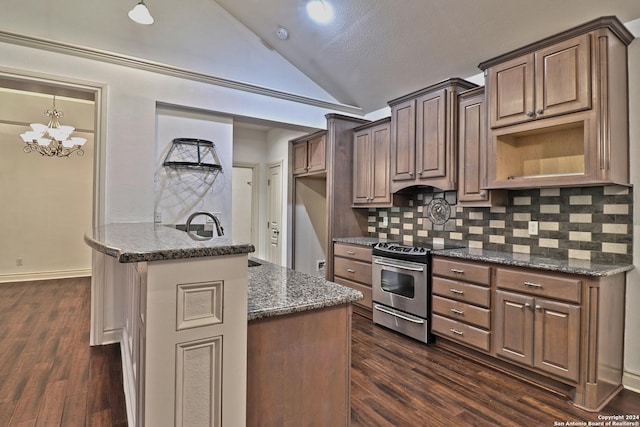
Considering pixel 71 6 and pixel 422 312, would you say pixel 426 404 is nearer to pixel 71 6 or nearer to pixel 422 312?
pixel 422 312

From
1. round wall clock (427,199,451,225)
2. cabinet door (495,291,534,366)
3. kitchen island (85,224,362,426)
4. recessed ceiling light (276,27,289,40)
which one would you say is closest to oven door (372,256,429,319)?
cabinet door (495,291,534,366)

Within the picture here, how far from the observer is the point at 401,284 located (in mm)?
3252

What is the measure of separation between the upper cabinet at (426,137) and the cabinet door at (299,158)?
169 cm

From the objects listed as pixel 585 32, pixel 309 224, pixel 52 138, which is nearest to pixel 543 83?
pixel 585 32

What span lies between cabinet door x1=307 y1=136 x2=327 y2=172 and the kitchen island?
336 centimetres

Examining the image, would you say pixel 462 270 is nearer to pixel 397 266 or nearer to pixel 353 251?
pixel 397 266

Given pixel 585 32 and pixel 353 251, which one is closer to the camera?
pixel 585 32

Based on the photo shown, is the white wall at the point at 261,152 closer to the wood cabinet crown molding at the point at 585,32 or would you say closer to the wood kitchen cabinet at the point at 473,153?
the wood kitchen cabinet at the point at 473,153

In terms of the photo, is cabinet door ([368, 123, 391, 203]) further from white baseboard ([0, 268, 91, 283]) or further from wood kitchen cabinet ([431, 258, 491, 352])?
white baseboard ([0, 268, 91, 283])

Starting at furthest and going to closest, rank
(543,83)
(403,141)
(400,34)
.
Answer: (403,141)
(400,34)
(543,83)

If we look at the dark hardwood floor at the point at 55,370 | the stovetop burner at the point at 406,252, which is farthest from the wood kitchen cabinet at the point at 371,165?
the dark hardwood floor at the point at 55,370

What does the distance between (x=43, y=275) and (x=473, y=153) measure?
6603 mm

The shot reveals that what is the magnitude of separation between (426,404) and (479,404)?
1.12 ft

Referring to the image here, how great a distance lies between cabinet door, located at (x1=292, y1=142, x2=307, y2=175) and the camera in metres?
5.06
